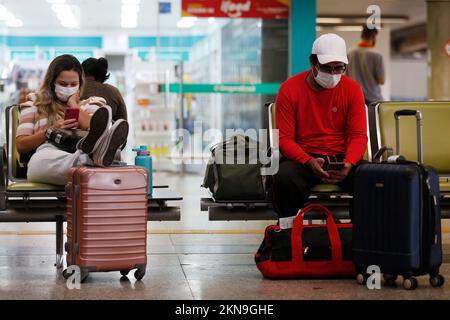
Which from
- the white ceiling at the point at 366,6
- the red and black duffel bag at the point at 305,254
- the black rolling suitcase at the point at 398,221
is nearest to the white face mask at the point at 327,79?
the black rolling suitcase at the point at 398,221

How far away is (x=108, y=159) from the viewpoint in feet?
13.6

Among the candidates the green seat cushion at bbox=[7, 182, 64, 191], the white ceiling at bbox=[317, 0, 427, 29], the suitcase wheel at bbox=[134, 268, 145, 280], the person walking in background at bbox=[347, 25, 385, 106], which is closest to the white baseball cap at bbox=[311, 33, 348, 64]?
the suitcase wheel at bbox=[134, 268, 145, 280]

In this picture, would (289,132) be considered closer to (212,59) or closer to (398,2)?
(212,59)

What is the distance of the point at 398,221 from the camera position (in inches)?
156

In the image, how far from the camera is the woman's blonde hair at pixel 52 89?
467 cm

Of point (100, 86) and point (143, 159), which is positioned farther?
point (100, 86)

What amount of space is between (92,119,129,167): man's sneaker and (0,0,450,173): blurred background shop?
7.17 m

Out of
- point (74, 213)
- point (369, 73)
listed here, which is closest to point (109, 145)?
point (74, 213)

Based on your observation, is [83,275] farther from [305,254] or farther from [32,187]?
[305,254]

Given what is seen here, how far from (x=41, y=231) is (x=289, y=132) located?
2713mm

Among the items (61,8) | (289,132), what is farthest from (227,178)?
(61,8)

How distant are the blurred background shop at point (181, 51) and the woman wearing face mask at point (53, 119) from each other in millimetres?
6599

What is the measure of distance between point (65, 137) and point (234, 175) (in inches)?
36.5

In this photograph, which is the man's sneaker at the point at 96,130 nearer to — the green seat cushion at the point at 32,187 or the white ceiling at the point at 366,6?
the green seat cushion at the point at 32,187
